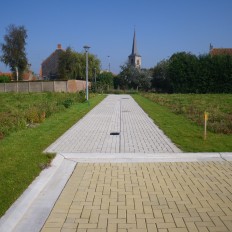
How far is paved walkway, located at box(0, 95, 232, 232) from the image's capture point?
4.26m

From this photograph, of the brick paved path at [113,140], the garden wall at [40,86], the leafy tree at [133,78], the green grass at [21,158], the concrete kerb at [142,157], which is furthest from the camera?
the leafy tree at [133,78]

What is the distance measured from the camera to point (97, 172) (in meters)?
6.61

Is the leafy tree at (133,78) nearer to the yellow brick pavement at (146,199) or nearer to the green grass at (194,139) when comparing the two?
the green grass at (194,139)

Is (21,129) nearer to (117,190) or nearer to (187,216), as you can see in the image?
(117,190)

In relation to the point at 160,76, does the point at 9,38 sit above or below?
above

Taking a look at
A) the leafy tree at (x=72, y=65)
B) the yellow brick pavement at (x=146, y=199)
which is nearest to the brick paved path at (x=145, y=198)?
the yellow brick pavement at (x=146, y=199)

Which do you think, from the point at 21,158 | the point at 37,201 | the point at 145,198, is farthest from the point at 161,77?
the point at 37,201

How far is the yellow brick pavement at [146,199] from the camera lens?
4.22 metres

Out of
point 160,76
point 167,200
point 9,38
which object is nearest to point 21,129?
point 167,200

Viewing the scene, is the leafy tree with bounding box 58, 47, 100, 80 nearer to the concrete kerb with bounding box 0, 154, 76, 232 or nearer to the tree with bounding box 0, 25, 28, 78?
the tree with bounding box 0, 25, 28, 78

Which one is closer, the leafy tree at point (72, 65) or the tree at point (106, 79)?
the tree at point (106, 79)

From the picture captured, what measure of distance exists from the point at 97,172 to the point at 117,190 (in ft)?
3.78

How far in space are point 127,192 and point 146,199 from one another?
44 cm

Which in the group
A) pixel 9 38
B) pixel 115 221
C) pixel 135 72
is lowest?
pixel 115 221
